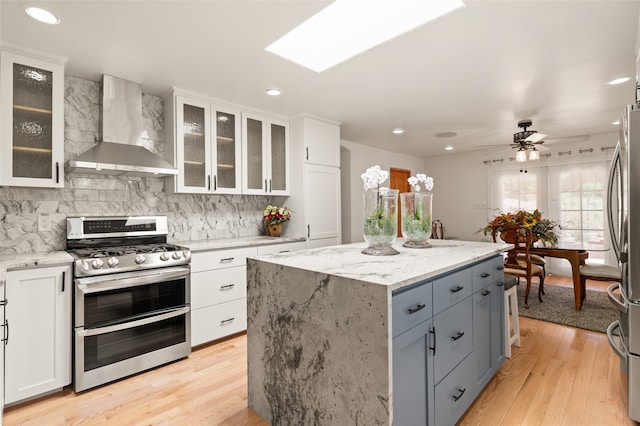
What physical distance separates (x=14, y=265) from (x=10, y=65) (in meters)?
1.37

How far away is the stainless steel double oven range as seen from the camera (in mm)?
2225

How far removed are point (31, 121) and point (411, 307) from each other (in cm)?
282

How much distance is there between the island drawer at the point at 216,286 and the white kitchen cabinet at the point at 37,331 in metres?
0.88

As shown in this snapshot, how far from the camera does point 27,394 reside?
2055 millimetres

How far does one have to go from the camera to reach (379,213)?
186 centimetres

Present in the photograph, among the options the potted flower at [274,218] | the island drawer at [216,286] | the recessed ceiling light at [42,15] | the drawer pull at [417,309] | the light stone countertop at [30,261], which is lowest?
the island drawer at [216,286]

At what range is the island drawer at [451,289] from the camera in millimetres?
1562

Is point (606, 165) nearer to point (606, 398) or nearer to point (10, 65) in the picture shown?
point (606, 398)

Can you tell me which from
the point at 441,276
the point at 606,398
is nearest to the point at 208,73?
the point at 441,276

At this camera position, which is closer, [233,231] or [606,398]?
[606,398]

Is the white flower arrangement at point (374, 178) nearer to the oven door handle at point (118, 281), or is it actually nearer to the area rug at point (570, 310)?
the oven door handle at point (118, 281)

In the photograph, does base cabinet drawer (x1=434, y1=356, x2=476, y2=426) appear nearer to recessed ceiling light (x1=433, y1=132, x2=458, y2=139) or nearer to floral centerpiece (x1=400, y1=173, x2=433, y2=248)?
floral centerpiece (x1=400, y1=173, x2=433, y2=248)


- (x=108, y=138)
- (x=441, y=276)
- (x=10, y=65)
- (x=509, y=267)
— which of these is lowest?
(x=509, y=267)

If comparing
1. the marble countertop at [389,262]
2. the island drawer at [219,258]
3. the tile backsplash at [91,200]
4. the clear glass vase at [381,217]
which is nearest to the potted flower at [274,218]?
the tile backsplash at [91,200]
